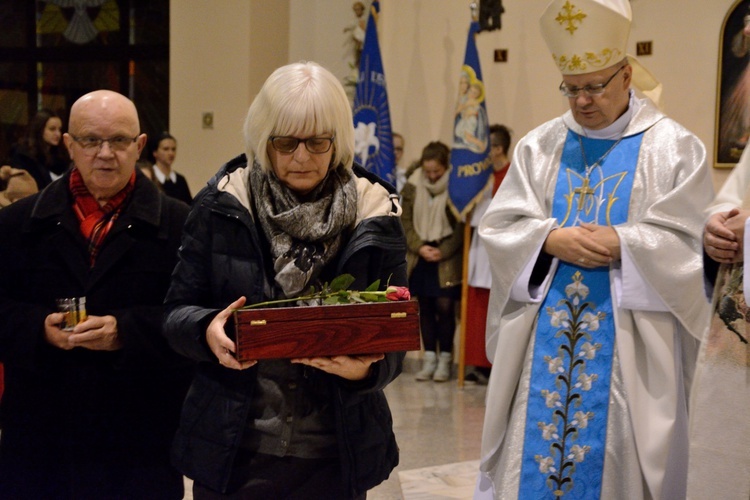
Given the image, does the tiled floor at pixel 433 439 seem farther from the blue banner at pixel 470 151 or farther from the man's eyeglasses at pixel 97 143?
the man's eyeglasses at pixel 97 143

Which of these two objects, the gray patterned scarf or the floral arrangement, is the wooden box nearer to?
the floral arrangement


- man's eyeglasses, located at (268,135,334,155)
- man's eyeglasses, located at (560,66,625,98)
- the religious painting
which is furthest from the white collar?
the religious painting

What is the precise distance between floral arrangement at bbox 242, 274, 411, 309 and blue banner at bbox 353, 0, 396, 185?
538 centimetres

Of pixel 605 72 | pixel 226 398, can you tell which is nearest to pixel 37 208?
pixel 226 398

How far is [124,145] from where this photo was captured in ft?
8.72

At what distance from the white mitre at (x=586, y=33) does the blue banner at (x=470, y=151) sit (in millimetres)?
3341

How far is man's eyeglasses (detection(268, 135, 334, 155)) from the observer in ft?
6.73

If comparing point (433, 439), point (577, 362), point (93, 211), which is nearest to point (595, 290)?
point (577, 362)

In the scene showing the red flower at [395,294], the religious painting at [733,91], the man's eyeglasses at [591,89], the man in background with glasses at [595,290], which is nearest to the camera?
the red flower at [395,294]

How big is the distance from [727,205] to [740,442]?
0.71 m

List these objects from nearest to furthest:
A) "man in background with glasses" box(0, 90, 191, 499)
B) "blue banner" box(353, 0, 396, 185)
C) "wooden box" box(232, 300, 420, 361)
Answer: "wooden box" box(232, 300, 420, 361), "man in background with glasses" box(0, 90, 191, 499), "blue banner" box(353, 0, 396, 185)

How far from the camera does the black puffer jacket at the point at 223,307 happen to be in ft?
6.57

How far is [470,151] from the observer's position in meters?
6.84

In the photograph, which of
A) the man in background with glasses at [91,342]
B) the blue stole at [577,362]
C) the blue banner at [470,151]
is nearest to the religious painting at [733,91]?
the blue banner at [470,151]
